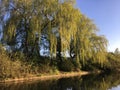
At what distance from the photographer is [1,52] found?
2098 cm

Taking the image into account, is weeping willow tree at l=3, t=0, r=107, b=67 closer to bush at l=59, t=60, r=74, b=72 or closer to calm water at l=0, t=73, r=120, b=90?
bush at l=59, t=60, r=74, b=72

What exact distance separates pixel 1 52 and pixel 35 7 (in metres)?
7.05

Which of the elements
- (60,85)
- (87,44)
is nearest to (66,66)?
(87,44)

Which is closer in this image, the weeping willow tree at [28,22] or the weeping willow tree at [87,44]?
the weeping willow tree at [28,22]

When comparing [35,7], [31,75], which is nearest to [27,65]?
[31,75]

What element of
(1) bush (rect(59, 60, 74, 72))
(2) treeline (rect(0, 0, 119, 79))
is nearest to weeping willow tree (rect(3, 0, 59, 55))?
(2) treeline (rect(0, 0, 119, 79))

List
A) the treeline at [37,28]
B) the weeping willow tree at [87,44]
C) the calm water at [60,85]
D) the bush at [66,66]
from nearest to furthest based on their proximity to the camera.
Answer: the calm water at [60,85]
the treeline at [37,28]
the weeping willow tree at [87,44]
the bush at [66,66]

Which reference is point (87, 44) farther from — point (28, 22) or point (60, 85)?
point (60, 85)

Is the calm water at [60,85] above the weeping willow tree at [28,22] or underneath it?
underneath

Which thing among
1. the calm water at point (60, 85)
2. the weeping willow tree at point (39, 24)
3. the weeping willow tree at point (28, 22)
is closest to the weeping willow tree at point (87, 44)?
the weeping willow tree at point (39, 24)

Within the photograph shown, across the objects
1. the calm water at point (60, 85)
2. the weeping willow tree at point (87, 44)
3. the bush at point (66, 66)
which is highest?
the weeping willow tree at point (87, 44)

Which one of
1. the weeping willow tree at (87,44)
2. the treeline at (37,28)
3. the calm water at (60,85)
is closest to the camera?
the calm water at (60,85)

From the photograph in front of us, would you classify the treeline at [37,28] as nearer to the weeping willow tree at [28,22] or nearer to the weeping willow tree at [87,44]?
the weeping willow tree at [28,22]

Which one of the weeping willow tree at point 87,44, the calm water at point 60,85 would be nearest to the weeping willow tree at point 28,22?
the weeping willow tree at point 87,44
